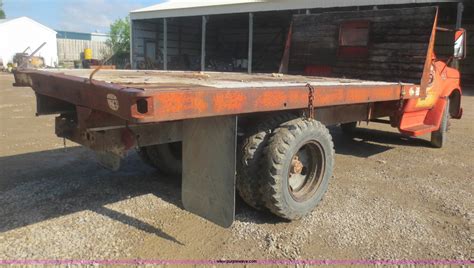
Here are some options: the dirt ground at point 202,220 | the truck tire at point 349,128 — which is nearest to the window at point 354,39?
the truck tire at point 349,128

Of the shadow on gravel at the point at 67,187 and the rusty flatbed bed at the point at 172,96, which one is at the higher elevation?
the rusty flatbed bed at the point at 172,96

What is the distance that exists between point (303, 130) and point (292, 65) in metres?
4.17

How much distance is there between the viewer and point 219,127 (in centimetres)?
307

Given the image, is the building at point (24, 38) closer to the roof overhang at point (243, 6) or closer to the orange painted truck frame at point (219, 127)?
the roof overhang at point (243, 6)

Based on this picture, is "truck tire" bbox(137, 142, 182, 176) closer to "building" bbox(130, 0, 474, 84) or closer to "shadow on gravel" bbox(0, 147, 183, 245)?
"shadow on gravel" bbox(0, 147, 183, 245)

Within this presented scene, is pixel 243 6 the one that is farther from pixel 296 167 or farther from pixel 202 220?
pixel 202 220

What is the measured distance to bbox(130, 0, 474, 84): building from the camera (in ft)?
69.3

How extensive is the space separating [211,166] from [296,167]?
1.02 m

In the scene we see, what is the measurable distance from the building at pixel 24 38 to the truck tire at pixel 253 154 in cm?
3907

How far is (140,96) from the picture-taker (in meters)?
2.34

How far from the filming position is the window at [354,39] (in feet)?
22.0

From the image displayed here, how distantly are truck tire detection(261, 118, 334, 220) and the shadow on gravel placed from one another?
934 millimetres

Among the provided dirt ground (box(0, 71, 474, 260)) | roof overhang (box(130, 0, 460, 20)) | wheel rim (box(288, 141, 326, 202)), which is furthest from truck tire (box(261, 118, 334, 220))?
roof overhang (box(130, 0, 460, 20))

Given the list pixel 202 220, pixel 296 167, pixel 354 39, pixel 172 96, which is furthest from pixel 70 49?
pixel 172 96
